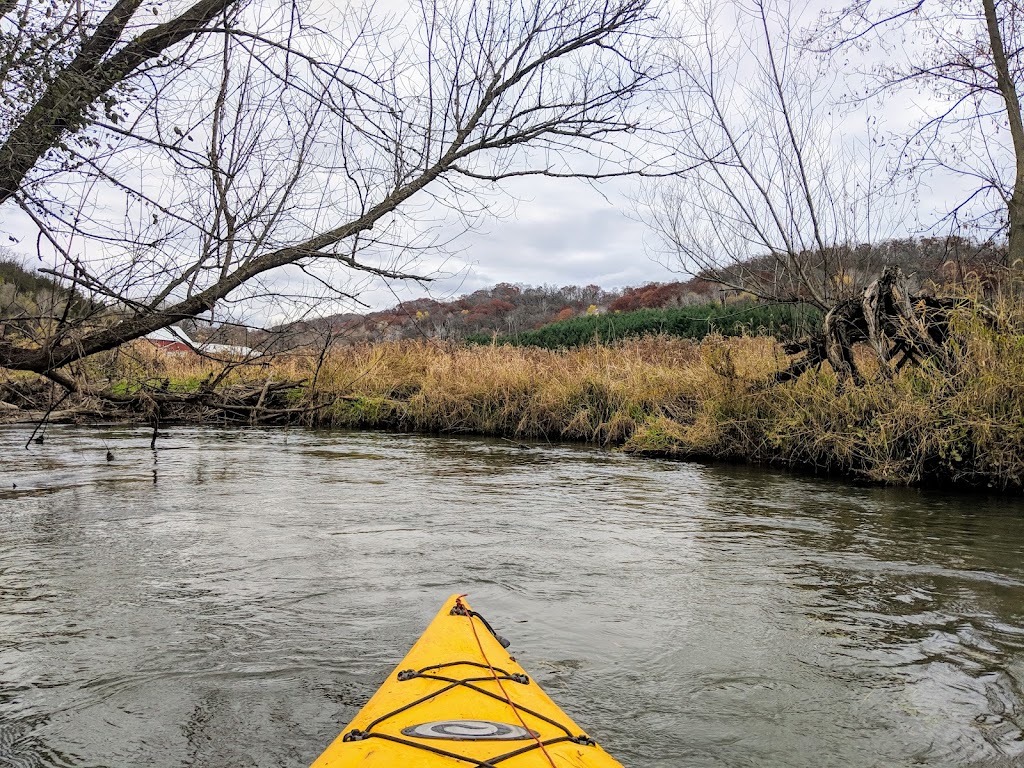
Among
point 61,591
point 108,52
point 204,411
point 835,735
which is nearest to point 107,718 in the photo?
point 61,591

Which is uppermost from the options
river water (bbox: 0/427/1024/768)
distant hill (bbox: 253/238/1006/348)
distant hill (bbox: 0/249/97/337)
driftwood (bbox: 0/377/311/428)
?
distant hill (bbox: 253/238/1006/348)

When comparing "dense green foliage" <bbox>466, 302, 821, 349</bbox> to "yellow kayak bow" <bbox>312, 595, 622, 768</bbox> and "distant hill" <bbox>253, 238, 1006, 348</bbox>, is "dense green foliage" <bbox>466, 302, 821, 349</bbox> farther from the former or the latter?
"yellow kayak bow" <bbox>312, 595, 622, 768</bbox>

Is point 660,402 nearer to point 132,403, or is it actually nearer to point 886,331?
point 886,331

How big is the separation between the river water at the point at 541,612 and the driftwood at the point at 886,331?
4.68 feet

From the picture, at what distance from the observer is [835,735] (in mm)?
2680

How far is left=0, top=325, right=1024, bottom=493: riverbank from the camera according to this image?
281 inches

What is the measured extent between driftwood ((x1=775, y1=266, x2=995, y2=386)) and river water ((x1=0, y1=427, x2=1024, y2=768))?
1425mm

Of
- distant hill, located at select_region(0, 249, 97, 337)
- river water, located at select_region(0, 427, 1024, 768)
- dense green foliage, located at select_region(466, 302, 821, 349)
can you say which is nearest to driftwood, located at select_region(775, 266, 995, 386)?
river water, located at select_region(0, 427, 1024, 768)

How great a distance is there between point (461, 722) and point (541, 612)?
1811 millimetres

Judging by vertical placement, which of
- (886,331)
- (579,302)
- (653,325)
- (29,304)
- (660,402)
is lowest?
(660,402)

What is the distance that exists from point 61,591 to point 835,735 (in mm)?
3693

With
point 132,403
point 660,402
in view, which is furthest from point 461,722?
point 660,402

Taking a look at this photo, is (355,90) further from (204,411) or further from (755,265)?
(755,265)

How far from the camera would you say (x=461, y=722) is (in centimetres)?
215
